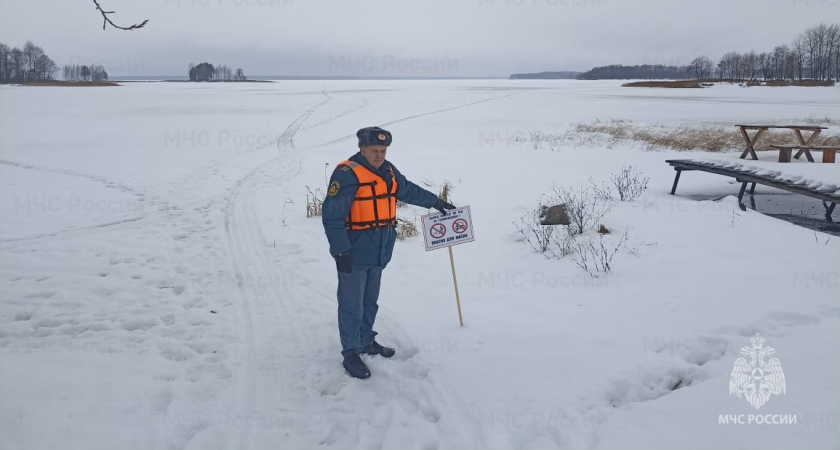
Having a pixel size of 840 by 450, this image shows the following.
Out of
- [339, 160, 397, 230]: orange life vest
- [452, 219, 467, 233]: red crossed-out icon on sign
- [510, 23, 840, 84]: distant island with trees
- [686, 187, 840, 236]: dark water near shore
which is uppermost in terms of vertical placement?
Answer: [510, 23, 840, 84]: distant island with trees

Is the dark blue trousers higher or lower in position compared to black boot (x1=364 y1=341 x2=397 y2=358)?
higher

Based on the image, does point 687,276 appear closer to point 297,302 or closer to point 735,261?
point 735,261

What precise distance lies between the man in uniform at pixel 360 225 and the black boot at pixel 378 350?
78 mm

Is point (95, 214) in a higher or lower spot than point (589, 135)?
lower

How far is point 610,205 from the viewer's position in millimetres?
9570

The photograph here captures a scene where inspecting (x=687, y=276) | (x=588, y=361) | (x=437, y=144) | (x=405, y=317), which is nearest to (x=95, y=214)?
(x=405, y=317)

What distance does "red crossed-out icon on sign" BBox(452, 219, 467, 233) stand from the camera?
17.6 feet

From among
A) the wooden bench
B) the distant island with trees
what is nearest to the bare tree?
the distant island with trees

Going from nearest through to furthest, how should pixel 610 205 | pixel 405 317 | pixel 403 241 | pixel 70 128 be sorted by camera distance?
pixel 405 317 < pixel 403 241 < pixel 610 205 < pixel 70 128

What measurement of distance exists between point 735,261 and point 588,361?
126 inches

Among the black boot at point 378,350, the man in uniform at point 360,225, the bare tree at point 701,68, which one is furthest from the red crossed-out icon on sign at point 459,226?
the bare tree at point 701,68

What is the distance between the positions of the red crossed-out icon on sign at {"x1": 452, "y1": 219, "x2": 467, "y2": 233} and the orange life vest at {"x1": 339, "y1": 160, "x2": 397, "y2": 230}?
1.10 meters

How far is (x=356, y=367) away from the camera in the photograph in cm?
454

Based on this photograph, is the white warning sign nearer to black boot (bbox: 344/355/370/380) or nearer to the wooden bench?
black boot (bbox: 344/355/370/380)
